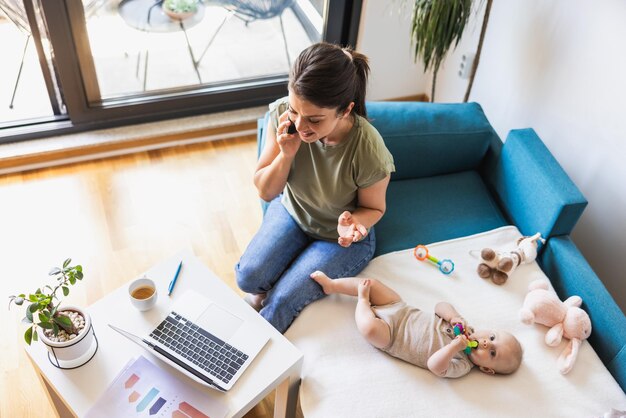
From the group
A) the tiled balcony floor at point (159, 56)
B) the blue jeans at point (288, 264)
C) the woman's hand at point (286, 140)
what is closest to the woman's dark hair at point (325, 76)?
the woman's hand at point (286, 140)

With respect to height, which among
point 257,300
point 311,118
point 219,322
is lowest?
point 257,300

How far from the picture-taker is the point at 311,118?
4.72 ft

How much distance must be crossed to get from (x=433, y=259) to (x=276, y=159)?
1.94 feet

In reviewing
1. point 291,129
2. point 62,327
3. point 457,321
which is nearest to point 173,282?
point 62,327

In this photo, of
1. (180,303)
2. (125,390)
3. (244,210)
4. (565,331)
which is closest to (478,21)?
(244,210)

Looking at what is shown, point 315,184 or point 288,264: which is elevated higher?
point 315,184

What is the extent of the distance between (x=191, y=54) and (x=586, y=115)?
1.81 meters

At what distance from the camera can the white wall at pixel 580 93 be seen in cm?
189

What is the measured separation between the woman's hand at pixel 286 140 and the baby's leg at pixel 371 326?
459 millimetres

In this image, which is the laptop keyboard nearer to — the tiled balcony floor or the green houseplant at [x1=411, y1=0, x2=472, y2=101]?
the green houseplant at [x1=411, y1=0, x2=472, y2=101]

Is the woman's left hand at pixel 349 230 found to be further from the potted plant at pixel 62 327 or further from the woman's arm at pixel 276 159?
the potted plant at pixel 62 327

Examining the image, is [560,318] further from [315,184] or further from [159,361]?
[159,361]

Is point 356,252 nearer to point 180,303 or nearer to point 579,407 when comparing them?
point 180,303

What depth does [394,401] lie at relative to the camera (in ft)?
4.80
